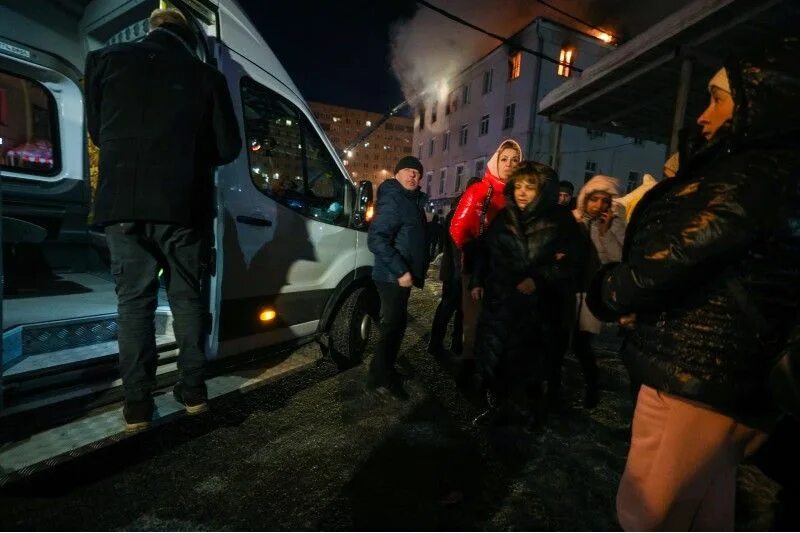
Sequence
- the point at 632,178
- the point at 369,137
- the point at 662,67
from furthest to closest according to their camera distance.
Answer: the point at 369,137
the point at 632,178
the point at 662,67

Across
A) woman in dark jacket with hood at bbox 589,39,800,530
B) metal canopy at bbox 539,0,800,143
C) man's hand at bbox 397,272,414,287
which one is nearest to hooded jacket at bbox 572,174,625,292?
man's hand at bbox 397,272,414,287

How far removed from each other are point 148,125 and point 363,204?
1.90 m

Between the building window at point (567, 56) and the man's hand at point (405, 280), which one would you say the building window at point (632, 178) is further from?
the man's hand at point (405, 280)

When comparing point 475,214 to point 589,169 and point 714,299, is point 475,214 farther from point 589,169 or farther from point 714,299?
point 589,169

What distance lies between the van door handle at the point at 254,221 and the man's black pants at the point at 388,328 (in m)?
0.97

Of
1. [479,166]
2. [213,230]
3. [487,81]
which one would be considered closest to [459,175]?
[479,166]

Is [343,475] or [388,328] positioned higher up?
[388,328]

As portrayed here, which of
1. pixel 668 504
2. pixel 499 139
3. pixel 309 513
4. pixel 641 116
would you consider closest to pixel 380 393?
pixel 309 513

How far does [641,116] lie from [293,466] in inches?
435

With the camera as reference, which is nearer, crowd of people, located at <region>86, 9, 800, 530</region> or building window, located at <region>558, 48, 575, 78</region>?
crowd of people, located at <region>86, 9, 800, 530</region>

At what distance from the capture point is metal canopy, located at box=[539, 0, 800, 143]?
5406mm

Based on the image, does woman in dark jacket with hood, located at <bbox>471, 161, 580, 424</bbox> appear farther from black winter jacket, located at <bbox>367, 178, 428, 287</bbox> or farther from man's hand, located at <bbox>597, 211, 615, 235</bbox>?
man's hand, located at <bbox>597, 211, 615, 235</bbox>

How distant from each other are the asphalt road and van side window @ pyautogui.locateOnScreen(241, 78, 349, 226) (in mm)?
1636

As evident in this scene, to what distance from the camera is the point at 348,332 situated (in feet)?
12.5
